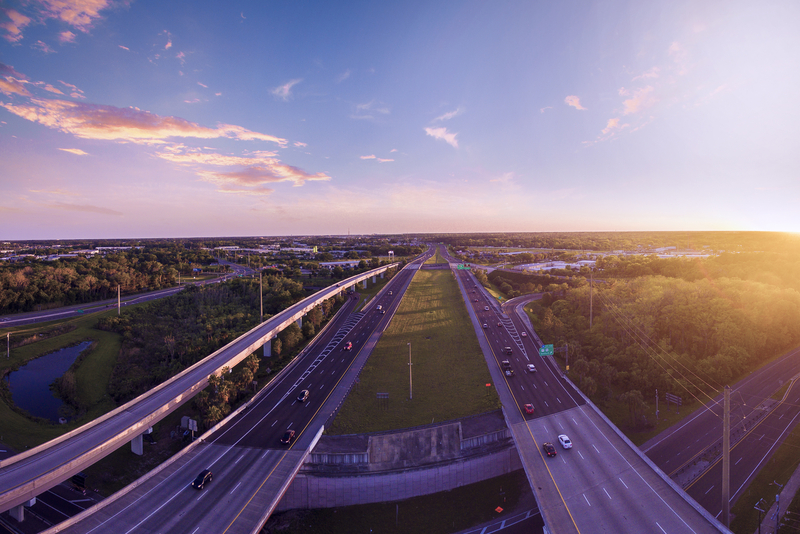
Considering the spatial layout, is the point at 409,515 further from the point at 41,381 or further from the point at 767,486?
the point at 41,381

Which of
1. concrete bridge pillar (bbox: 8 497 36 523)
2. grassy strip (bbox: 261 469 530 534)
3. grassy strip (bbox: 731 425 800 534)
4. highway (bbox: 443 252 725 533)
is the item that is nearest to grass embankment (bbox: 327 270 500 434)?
highway (bbox: 443 252 725 533)

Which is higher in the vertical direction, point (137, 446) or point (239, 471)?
point (239, 471)

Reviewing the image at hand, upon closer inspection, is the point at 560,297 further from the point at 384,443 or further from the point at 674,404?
the point at 384,443

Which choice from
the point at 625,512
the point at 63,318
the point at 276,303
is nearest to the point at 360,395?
the point at 625,512

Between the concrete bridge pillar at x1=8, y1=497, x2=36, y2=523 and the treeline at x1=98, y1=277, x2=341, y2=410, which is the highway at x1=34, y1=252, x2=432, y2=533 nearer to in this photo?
the concrete bridge pillar at x1=8, y1=497, x2=36, y2=523

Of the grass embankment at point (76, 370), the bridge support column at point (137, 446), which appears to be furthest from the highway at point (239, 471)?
the grass embankment at point (76, 370)

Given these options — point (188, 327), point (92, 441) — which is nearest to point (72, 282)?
point (188, 327)
